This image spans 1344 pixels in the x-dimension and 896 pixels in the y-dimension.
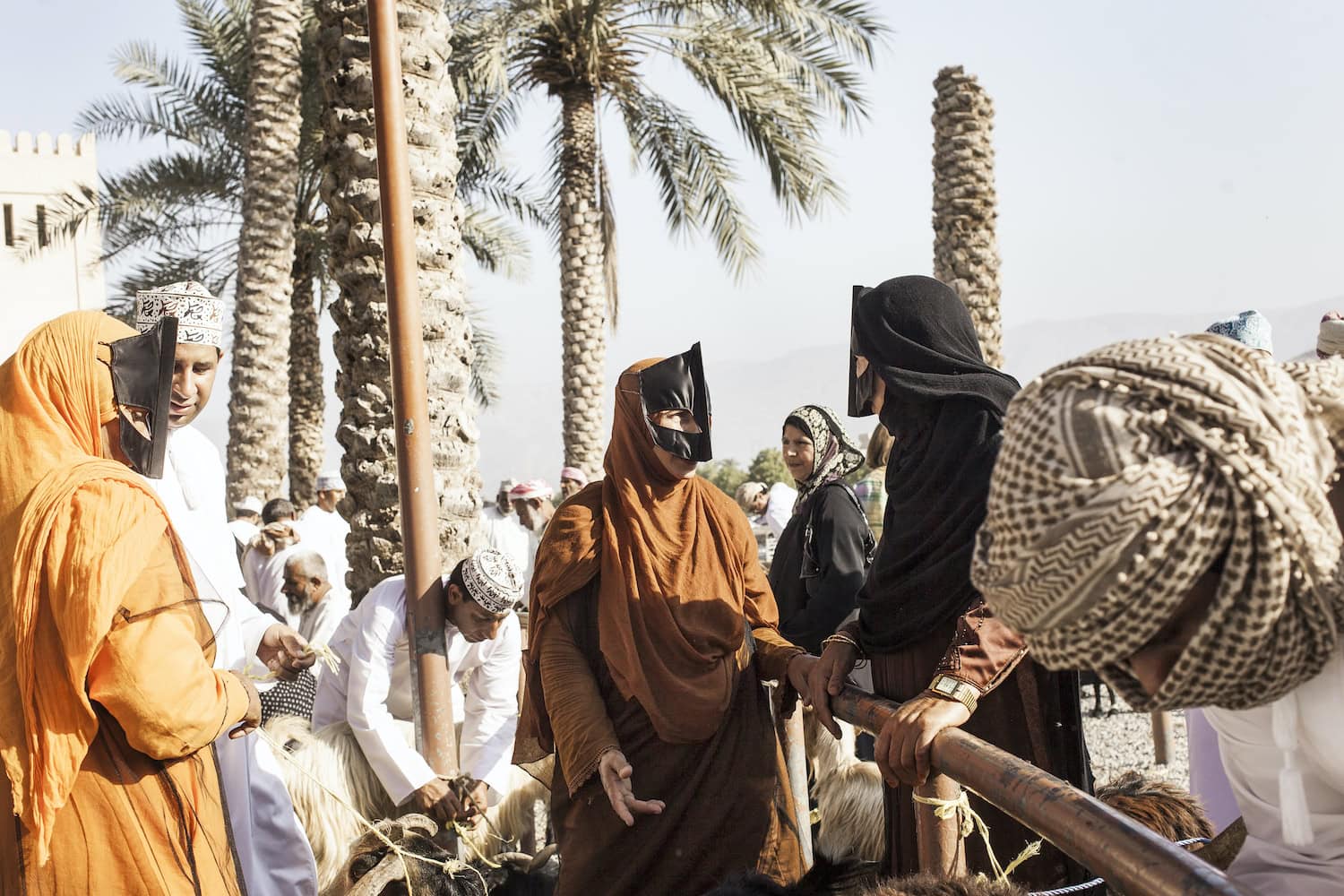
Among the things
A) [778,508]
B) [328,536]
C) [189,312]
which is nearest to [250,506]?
[328,536]

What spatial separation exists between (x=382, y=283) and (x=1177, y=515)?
4664 mm

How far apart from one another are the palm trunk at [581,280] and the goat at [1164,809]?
1021 centimetres

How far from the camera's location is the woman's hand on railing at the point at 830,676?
2.52 metres

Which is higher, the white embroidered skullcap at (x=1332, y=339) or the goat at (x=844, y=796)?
the white embroidered skullcap at (x=1332, y=339)

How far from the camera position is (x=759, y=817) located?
2.88 m

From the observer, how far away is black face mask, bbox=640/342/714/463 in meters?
2.96

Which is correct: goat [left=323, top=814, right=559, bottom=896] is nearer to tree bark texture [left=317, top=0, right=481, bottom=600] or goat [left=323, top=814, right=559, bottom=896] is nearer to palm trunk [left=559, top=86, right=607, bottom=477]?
tree bark texture [left=317, top=0, right=481, bottom=600]

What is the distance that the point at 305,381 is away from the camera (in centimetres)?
1553

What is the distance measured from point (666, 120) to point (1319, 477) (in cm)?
1280

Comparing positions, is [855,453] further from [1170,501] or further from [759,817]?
[1170,501]

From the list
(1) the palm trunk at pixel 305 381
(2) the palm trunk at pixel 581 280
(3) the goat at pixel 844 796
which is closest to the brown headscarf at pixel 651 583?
(3) the goat at pixel 844 796

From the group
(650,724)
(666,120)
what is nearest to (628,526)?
(650,724)

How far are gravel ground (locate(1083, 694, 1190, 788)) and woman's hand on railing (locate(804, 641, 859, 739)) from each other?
168 inches

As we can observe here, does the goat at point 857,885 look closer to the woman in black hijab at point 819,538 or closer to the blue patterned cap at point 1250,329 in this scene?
the woman in black hijab at point 819,538
